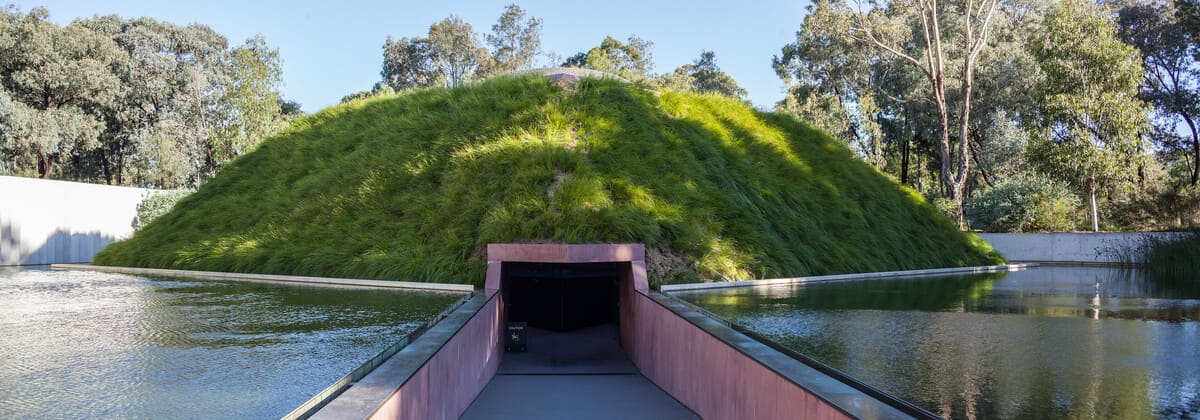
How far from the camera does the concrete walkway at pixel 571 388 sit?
15.3 ft

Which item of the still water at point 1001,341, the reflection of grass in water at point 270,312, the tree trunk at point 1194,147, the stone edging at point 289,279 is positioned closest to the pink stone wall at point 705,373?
the still water at point 1001,341

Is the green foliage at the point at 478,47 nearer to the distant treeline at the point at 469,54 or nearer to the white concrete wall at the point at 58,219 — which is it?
the distant treeline at the point at 469,54

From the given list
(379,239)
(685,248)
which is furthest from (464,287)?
(685,248)

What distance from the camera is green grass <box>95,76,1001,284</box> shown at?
7855mm

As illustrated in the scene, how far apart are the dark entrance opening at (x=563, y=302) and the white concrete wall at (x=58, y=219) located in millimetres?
10123

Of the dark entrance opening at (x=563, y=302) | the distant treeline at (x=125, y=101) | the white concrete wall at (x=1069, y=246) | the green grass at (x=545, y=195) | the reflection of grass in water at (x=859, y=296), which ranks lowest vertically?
the dark entrance opening at (x=563, y=302)

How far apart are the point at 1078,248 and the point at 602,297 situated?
10510 mm

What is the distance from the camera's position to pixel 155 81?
26.5 metres

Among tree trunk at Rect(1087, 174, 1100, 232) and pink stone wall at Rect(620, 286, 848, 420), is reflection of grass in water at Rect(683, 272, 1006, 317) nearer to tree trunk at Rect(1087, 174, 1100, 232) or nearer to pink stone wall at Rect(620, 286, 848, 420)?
pink stone wall at Rect(620, 286, 848, 420)

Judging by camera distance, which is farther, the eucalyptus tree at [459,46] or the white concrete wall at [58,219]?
the eucalyptus tree at [459,46]

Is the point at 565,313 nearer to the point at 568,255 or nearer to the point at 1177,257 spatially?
the point at 568,255

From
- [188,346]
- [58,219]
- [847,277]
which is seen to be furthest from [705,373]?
[58,219]

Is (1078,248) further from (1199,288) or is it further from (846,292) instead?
(846,292)

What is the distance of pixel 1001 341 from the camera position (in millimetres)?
4109
